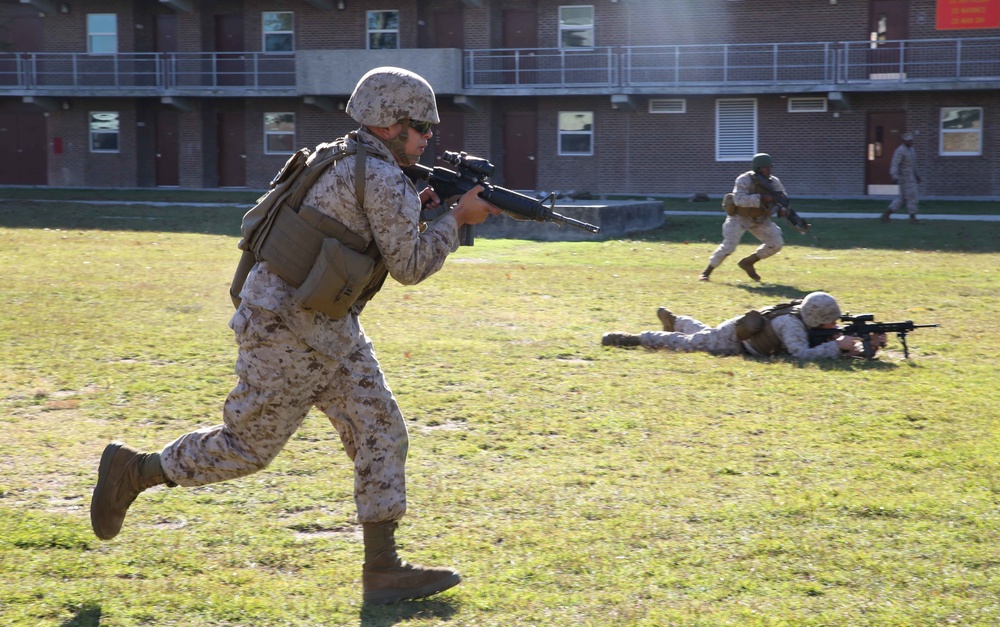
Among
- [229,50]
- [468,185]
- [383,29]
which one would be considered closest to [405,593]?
[468,185]

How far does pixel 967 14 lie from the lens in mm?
31312

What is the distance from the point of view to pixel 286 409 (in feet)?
13.9

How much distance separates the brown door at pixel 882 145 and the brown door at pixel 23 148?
2784 cm

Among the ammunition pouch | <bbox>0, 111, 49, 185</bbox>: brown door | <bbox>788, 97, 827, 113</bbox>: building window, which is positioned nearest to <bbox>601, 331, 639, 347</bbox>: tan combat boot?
the ammunition pouch

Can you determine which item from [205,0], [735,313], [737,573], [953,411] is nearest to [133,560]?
[737,573]

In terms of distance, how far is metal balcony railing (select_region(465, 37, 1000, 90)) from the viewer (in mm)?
31219

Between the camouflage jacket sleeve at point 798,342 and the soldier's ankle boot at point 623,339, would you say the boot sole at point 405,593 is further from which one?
the soldier's ankle boot at point 623,339

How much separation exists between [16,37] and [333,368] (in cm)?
3961

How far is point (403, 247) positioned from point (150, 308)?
831 centimetres

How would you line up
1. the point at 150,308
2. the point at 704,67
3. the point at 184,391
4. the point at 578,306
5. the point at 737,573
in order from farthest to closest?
the point at 704,67
the point at 578,306
the point at 150,308
the point at 184,391
the point at 737,573

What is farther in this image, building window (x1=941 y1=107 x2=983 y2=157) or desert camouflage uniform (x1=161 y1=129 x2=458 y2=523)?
building window (x1=941 y1=107 x2=983 y2=157)

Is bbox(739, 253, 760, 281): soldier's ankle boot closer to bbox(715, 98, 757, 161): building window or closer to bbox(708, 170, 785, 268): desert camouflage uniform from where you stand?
bbox(708, 170, 785, 268): desert camouflage uniform

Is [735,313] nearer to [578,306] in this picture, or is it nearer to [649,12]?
[578,306]

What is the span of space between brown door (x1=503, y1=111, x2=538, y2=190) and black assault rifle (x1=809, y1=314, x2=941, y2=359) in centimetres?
2715
